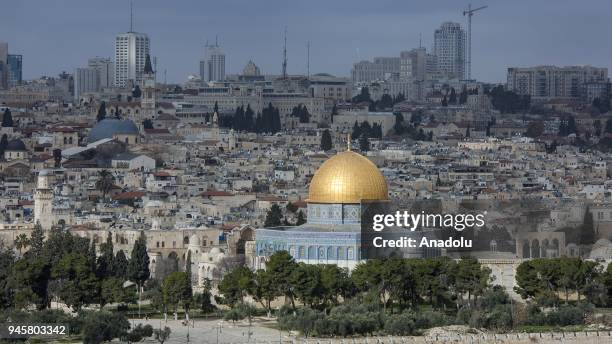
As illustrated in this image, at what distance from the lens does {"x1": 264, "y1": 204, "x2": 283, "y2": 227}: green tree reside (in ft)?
221

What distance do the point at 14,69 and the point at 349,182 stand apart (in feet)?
423

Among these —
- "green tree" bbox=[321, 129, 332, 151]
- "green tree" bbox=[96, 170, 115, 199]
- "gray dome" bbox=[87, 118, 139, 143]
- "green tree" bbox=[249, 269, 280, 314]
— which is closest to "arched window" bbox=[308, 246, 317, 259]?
"green tree" bbox=[249, 269, 280, 314]

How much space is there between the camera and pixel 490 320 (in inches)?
1933

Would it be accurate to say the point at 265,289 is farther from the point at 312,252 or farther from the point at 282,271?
the point at 312,252

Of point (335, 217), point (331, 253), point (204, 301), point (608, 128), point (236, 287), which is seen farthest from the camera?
point (608, 128)

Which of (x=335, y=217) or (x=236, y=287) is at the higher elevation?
(x=335, y=217)

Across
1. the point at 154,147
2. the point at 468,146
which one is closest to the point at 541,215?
the point at 154,147

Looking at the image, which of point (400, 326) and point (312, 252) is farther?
point (312, 252)

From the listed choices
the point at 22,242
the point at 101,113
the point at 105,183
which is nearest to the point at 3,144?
the point at 101,113

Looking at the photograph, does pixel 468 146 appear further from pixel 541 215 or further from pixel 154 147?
pixel 541 215

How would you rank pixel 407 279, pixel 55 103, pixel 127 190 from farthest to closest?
pixel 55 103 < pixel 127 190 < pixel 407 279

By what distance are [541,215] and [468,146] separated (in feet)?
149

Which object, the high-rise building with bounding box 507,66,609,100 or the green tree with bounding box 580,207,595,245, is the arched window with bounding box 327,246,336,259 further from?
the high-rise building with bounding box 507,66,609,100

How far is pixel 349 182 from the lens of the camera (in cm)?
5703
